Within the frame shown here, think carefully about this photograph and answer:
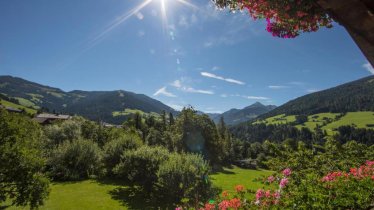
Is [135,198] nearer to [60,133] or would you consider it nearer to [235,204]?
[235,204]

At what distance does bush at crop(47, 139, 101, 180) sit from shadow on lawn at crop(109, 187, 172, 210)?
8.83 metres

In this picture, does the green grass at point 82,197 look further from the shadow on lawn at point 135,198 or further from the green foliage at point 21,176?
the green foliage at point 21,176

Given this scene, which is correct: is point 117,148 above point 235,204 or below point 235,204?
above

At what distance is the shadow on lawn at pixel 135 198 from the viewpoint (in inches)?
861

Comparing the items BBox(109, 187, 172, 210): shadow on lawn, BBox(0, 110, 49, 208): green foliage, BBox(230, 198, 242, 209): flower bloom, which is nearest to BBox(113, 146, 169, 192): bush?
BBox(109, 187, 172, 210): shadow on lawn

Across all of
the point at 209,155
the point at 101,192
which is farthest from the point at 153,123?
the point at 101,192

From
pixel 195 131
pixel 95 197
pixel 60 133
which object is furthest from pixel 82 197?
pixel 60 133

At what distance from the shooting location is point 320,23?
475 centimetres

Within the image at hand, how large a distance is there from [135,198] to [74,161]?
14.6m

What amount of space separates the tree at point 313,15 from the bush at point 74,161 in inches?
1346

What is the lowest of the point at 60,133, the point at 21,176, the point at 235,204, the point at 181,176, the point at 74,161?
the point at 74,161

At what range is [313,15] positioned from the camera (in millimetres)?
4125

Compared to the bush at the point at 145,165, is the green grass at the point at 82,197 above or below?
below

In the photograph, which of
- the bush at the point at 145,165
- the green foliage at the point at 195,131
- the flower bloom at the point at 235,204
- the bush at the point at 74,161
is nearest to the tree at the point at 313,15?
the flower bloom at the point at 235,204
